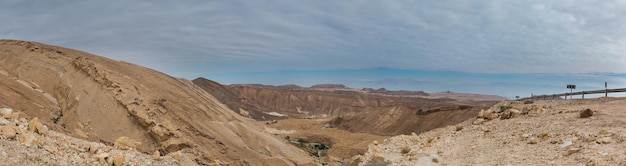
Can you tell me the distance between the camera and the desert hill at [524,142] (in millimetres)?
10445

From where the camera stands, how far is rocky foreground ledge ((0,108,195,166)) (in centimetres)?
1060

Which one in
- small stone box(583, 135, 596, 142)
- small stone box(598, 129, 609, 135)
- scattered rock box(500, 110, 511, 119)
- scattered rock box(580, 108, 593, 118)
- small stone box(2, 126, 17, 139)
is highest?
scattered rock box(580, 108, 593, 118)

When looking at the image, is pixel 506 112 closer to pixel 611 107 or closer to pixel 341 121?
pixel 611 107

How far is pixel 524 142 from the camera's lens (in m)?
12.8

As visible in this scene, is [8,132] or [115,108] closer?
[8,132]

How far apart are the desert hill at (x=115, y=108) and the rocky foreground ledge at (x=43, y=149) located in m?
7.50

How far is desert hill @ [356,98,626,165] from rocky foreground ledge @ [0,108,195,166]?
27.8 feet

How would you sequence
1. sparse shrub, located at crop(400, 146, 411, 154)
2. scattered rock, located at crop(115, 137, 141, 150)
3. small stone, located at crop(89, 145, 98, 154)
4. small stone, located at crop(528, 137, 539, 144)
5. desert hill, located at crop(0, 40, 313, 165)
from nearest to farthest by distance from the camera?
small stone, located at crop(528, 137, 539, 144) < small stone, located at crop(89, 145, 98, 154) < scattered rock, located at crop(115, 137, 141, 150) < sparse shrub, located at crop(400, 146, 411, 154) < desert hill, located at crop(0, 40, 313, 165)

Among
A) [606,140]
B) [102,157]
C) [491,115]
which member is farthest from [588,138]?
[102,157]

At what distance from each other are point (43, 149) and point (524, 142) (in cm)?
1394

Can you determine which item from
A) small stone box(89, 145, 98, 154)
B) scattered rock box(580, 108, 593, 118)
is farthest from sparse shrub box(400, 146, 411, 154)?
small stone box(89, 145, 98, 154)

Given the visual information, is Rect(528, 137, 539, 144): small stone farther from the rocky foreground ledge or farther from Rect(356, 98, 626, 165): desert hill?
the rocky foreground ledge

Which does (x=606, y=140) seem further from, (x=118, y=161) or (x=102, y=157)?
(x=102, y=157)

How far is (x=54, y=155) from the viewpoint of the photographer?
11508 mm
